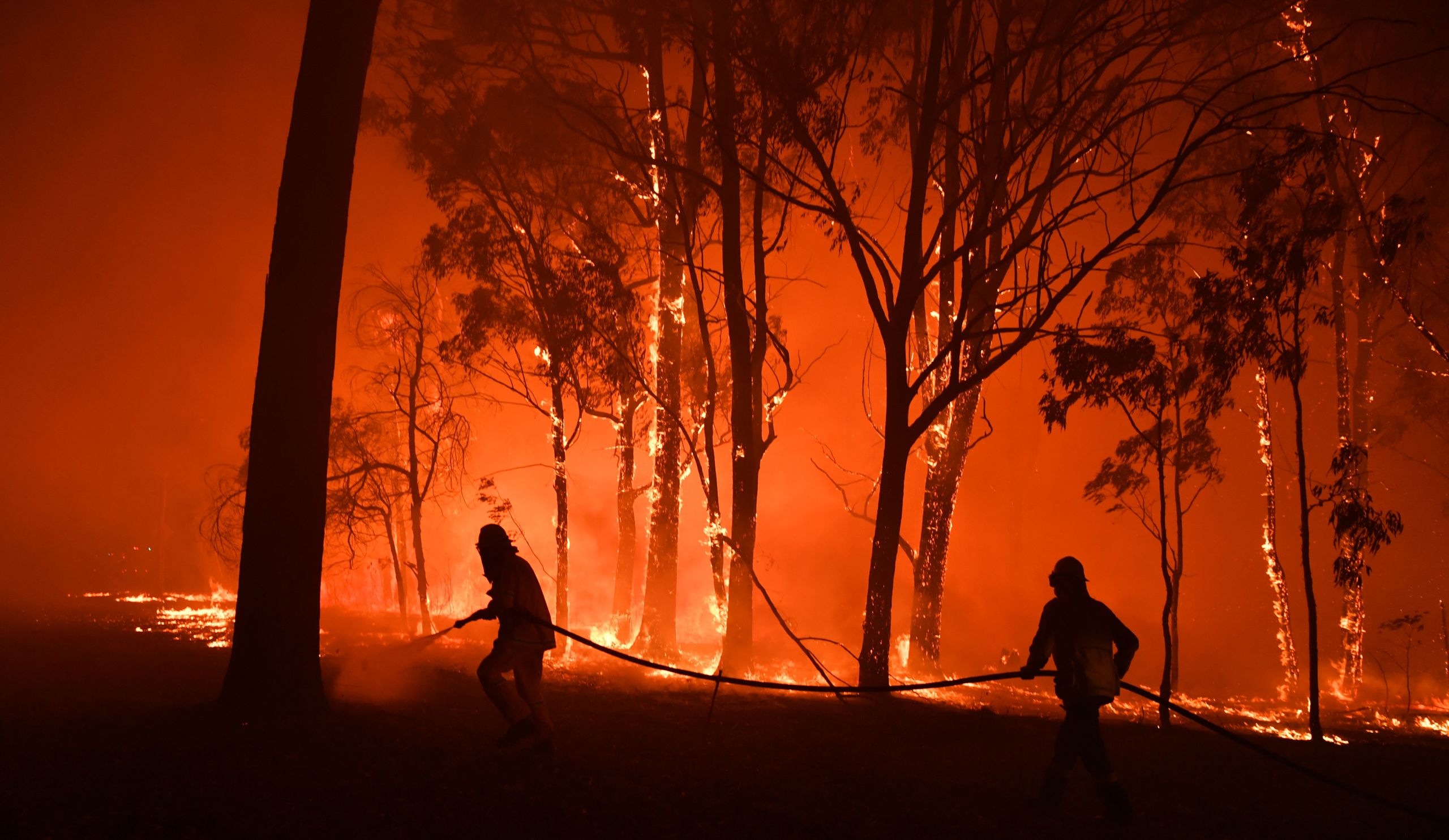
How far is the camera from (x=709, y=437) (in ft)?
44.5

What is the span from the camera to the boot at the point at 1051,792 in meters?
5.81

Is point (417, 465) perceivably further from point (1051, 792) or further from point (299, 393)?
point (1051, 792)

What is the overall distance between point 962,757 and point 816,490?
103 ft

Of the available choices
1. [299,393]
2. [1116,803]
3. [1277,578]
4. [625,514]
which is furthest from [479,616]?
[1277,578]

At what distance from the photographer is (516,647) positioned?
19.8 ft

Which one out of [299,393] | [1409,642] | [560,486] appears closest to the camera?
[299,393]

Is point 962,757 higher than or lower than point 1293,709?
higher

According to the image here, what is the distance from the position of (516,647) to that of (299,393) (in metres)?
2.71

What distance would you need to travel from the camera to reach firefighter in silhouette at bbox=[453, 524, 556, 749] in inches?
236

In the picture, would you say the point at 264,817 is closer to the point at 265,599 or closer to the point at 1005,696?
the point at 265,599

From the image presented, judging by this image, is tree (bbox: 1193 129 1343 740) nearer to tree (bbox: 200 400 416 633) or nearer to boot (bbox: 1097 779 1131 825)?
boot (bbox: 1097 779 1131 825)

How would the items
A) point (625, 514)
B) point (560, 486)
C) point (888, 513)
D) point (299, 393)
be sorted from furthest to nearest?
point (625, 514) < point (560, 486) < point (888, 513) < point (299, 393)

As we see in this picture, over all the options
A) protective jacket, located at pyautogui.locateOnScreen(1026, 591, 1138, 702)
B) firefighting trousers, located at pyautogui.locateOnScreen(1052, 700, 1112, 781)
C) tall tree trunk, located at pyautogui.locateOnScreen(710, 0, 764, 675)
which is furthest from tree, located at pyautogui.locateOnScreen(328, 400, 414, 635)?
firefighting trousers, located at pyautogui.locateOnScreen(1052, 700, 1112, 781)

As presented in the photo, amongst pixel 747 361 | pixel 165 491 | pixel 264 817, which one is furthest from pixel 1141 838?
pixel 165 491
